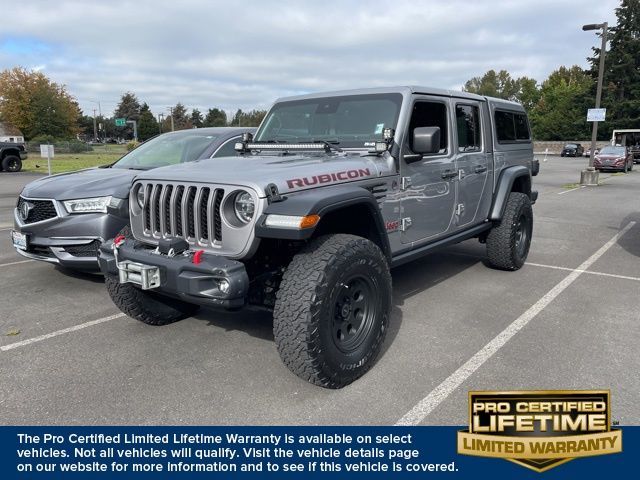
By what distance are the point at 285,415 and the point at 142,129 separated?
342 feet

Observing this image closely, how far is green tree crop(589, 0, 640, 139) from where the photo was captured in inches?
2061

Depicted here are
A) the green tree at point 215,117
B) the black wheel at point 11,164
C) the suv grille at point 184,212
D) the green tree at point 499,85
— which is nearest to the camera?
the suv grille at point 184,212

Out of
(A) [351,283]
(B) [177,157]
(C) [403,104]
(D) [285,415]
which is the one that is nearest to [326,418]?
(D) [285,415]

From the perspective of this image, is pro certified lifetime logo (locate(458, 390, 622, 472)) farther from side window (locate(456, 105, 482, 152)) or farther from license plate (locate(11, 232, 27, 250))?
license plate (locate(11, 232, 27, 250))

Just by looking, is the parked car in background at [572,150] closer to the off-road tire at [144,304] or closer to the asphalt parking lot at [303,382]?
the asphalt parking lot at [303,382]

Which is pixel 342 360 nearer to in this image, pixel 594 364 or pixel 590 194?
pixel 594 364

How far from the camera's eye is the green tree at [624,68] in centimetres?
5234

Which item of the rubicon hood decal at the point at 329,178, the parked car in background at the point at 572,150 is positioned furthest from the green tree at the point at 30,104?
the rubicon hood decal at the point at 329,178

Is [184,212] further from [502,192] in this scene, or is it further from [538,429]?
[502,192]

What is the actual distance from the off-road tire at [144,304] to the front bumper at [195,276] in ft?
2.03

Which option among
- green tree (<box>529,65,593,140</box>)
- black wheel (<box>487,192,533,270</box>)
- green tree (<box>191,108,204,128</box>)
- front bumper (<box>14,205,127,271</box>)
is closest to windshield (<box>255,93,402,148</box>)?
front bumper (<box>14,205,127,271</box>)

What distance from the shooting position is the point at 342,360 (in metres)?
3.21

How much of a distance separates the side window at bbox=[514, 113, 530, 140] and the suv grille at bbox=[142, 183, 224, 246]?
4.74 m

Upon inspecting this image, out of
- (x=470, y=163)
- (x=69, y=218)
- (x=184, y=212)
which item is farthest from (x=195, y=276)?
(x=470, y=163)
